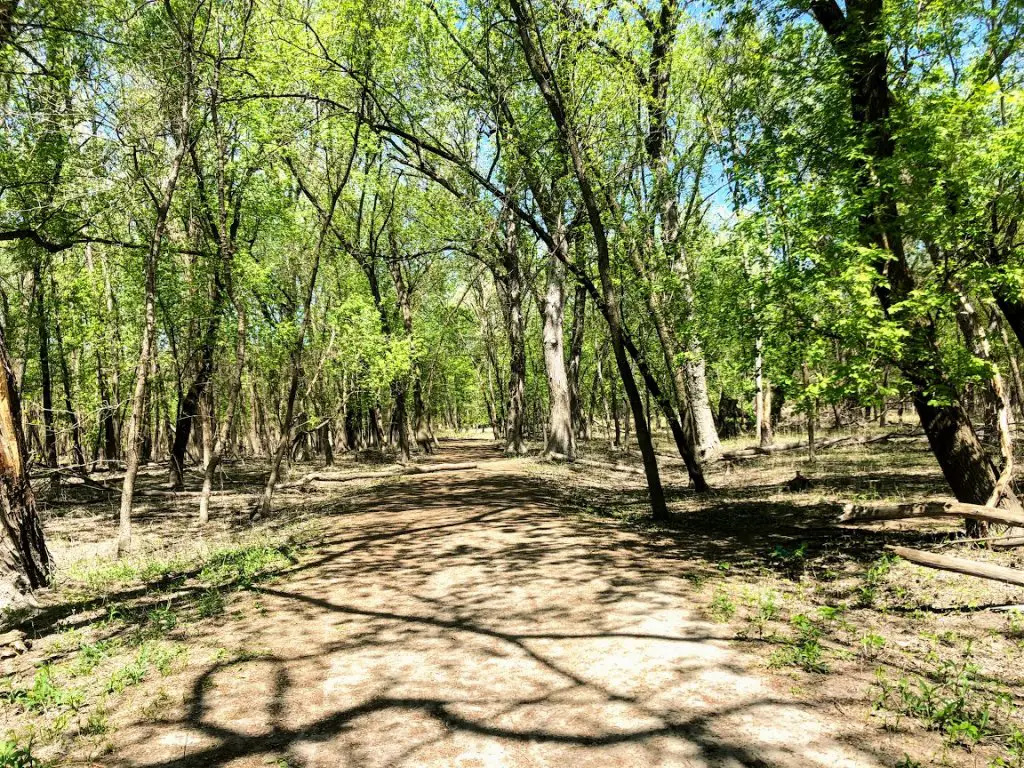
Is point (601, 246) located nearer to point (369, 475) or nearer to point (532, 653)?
point (532, 653)

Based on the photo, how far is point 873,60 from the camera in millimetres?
8102

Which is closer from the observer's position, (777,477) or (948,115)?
(948,115)

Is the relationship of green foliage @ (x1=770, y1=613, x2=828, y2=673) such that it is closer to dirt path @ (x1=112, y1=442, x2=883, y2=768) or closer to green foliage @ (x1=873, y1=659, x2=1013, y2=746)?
dirt path @ (x1=112, y1=442, x2=883, y2=768)

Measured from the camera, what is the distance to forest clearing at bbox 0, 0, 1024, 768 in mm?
4164

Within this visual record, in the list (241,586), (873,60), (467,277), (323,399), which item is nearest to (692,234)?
(873,60)

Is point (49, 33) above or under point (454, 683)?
above

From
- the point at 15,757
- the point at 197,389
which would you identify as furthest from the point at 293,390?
the point at 15,757

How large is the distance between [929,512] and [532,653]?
4.69 meters

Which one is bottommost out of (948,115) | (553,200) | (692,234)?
(948,115)

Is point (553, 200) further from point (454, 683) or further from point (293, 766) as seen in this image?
point (293, 766)

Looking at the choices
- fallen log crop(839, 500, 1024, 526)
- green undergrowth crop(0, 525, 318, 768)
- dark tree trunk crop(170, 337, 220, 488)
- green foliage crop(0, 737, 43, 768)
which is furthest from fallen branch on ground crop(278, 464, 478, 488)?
green foliage crop(0, 737, 43, 768)

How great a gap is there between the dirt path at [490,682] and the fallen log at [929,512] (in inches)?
86.7

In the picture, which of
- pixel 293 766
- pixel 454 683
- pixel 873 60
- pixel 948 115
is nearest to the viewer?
pixel 293 766

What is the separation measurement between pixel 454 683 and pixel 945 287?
779 cm
